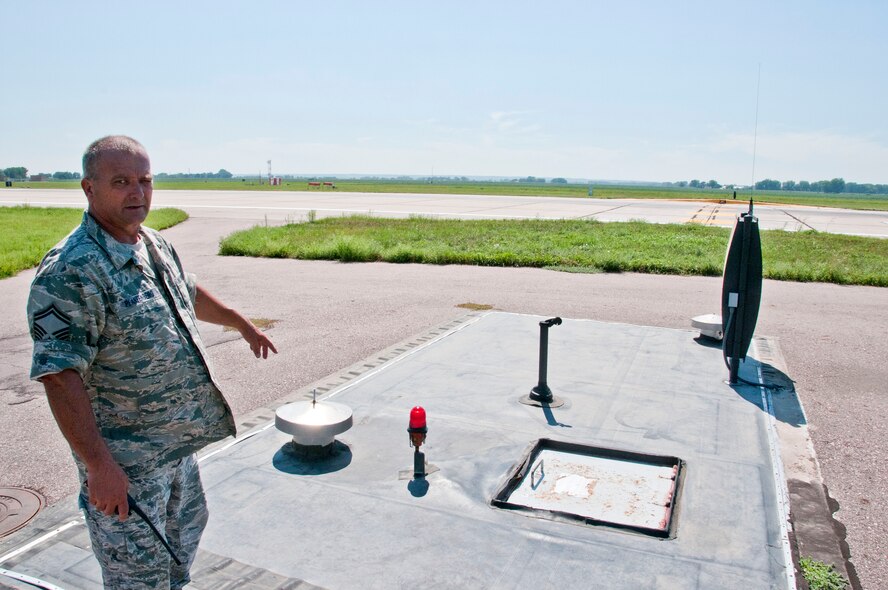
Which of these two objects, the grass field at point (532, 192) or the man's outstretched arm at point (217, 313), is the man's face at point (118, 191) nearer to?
the man's outstretched arm at point (217, 313)

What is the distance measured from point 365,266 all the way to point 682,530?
1121cm

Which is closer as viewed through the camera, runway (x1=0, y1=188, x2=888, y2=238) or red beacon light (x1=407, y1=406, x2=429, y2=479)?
red beacon light (x1=407, y1=406, x2=429, y2=479)

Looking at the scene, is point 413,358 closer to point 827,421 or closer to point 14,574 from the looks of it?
point 827,421

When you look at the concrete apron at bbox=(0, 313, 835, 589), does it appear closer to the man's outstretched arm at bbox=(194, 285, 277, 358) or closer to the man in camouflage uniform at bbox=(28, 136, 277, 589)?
the man in camouflage uniform at bbox=(28, 136, 277, 589)

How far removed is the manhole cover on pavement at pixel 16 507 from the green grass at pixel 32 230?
1013cm

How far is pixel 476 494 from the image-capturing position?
156 inches

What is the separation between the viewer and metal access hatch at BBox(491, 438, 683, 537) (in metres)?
3.76

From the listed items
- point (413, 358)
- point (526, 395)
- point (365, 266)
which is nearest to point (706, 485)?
point (526, 395)

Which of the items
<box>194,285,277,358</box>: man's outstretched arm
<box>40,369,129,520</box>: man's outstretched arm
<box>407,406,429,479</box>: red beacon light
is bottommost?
<box>407,406,429,479</box>: red beacon light

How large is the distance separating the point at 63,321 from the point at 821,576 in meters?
3.41

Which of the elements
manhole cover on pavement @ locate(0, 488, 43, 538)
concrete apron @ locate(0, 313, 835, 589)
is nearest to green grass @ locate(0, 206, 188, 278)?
manhole cover on pavement @ locate(0, 488, 43, 538)

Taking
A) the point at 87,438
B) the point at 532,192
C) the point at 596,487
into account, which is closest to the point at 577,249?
the point at 596,487

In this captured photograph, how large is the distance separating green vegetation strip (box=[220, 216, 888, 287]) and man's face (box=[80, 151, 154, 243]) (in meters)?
11.8

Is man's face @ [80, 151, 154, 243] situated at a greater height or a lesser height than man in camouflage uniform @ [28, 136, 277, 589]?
greater
